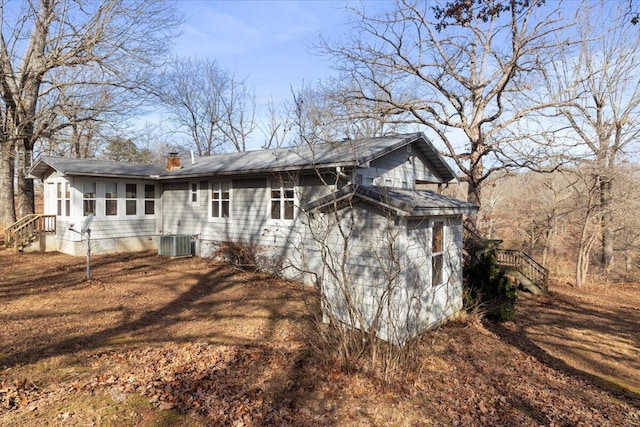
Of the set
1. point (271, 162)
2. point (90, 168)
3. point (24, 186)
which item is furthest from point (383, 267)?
point (24, 186)

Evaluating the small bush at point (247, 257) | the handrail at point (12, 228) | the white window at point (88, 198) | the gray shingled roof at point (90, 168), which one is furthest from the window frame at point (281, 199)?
the handrail at point (12, 228)

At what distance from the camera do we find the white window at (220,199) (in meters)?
13.3

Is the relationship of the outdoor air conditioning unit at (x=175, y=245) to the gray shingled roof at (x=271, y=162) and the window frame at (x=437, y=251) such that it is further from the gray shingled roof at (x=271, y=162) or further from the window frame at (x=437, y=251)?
the window frame at (x=437, y=251)

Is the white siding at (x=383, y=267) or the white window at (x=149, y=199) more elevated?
the white window at (x=149, y=199)

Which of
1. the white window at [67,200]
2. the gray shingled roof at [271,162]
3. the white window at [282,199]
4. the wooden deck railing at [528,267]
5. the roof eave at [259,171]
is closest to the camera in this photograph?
the roof eave at [259,171]

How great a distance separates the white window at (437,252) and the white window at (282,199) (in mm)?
4645

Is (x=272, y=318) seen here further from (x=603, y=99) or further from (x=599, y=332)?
(x=603, y=99)

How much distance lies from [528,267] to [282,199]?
9206 millimetres

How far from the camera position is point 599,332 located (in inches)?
360

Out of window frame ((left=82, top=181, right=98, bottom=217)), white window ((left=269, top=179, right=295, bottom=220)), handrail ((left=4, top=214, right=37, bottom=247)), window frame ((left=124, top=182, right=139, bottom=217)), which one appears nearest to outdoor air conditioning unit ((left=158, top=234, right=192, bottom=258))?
window frame ((left=124, top=182, right=139, bottom=217))

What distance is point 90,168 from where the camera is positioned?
13.5m

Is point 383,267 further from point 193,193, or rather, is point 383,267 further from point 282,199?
point 193,193

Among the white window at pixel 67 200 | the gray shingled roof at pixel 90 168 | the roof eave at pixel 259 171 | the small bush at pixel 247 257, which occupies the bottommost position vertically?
the small bush at pixel 247 257

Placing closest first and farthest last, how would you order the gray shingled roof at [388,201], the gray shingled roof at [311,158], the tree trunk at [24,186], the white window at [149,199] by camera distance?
the gray shingled roof at [388,201]
the gray shingled roof at [311,158]
the white window at [149,199]
the tree trunk at [24,186]
